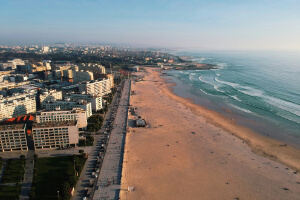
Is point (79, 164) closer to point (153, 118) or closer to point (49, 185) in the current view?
point (49, 185)

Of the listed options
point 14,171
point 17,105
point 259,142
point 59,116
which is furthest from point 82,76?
point 259,142

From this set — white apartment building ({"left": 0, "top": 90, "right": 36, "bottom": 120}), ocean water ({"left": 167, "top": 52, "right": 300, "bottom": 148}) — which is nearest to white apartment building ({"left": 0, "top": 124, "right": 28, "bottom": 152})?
white apartment building ({"left": 0, "top": 90, "right": 36, "bottom": 120})

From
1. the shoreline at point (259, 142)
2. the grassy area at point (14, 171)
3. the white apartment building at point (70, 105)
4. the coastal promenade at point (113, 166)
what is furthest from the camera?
the white apartment building at point (70, 105)

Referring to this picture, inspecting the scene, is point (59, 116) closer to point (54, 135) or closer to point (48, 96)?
point (54, 135)

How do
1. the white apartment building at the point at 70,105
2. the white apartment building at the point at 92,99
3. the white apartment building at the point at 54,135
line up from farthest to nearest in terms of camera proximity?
the white apartment building at the point at 92,99, the white apartment building at the point at 70,105, the white apartment building at the point at 54,135

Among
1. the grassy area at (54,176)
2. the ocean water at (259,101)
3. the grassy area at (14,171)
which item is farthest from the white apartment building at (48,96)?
the ocean water at (259,101)

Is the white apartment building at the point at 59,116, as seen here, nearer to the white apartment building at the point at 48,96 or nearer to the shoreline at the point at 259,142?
the white apartment building at the point at 48,96
